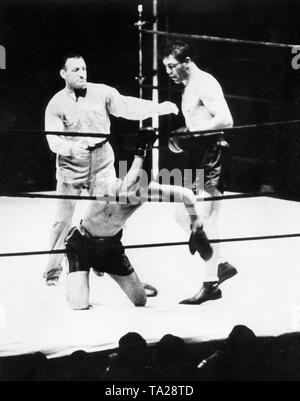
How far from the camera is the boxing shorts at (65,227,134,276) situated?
284 cm

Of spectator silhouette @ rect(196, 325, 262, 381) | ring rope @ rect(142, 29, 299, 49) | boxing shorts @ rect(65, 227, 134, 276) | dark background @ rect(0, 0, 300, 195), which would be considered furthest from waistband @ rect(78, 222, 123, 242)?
ring rope @ rect(142, 29, 299, 49)

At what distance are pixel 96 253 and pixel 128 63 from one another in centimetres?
90

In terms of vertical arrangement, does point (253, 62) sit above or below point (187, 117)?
above

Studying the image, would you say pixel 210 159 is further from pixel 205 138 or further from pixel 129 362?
pixel 129 362

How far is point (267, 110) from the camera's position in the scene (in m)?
2.93

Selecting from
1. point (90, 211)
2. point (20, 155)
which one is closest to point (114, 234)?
point (90, 211)

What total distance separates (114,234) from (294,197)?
3.02ft

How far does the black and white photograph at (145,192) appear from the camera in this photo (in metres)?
2.77

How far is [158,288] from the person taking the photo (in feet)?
9.45

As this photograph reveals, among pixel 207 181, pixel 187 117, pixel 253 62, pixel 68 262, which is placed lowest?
pixel 68 262

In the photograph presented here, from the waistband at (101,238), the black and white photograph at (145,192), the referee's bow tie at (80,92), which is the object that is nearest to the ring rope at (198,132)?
the black and white photograph at (145,192)

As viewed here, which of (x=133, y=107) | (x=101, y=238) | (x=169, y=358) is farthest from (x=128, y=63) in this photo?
(x=169, y=358)

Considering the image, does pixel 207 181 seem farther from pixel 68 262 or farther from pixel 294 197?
pixel 68 262

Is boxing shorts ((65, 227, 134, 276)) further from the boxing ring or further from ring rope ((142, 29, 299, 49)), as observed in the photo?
ring rope ((142, 29, 299, 49))
